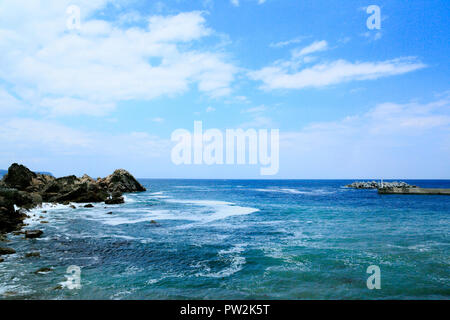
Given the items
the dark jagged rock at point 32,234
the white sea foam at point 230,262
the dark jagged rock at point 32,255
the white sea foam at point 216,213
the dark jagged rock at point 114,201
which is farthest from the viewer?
the dark jagged rock at point 114,201

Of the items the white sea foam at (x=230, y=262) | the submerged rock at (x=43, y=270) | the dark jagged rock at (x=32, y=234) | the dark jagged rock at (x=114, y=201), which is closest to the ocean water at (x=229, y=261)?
the white sea foam at (x=230, y=262)

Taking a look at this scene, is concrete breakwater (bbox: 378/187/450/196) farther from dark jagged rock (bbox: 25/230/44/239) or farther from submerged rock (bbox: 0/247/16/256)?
submerged rock (bbox: 0/247/16/256)

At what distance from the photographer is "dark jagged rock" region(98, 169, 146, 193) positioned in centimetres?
8496

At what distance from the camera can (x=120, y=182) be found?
8838cm

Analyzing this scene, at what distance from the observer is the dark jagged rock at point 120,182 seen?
85.0 m

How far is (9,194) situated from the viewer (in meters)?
31.0

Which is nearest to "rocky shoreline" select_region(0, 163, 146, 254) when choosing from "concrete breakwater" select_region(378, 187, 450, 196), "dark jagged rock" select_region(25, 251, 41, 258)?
"dark jagged rock" select_region(25, 251, 41, 258)

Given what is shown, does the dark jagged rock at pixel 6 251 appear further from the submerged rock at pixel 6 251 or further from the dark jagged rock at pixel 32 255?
the dark jagged rock at pixel 32 255

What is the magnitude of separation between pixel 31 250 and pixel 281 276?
680 inches

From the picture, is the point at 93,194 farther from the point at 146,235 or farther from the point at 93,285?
the point at 93,285

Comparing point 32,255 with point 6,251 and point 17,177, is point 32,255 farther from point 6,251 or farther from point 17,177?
point 17,177

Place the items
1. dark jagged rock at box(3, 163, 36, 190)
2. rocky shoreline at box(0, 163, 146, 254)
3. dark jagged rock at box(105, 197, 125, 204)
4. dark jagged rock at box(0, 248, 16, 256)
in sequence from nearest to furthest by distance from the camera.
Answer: dark jagged rock at box(0, 248, 16, 256) → rocky shoreline at box(0, 163, 146, 254) → dark jagged rock at box(105, 197, 125, 204) → dark jagged rock at box(3, 163, 36, 190)
